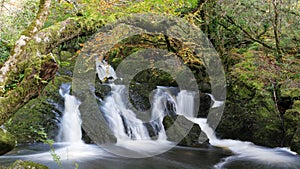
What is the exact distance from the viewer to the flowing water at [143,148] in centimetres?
594

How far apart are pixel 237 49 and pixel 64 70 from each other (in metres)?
6.99

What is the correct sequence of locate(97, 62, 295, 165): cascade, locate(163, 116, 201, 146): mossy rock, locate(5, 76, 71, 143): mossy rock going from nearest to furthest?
locate(5, 76, 71, 143): mossy rock < locate(97, 62, 295, 165): cascade < locate(163, 116, 201, 146): mossy rock

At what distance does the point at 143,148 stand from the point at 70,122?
227cm

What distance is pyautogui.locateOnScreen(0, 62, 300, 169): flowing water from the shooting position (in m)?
5.94

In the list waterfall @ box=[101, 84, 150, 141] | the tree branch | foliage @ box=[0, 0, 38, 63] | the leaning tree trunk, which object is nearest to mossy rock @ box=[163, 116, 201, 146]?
waterfall @ box=[101, 84, 150, 141]

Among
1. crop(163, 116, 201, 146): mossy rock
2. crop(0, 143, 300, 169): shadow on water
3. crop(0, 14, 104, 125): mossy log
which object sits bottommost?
crop(0, 143, 300, 169): shadow on water

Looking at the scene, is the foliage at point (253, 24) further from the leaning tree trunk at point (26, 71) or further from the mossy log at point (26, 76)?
the mossy log at point (26, 76)

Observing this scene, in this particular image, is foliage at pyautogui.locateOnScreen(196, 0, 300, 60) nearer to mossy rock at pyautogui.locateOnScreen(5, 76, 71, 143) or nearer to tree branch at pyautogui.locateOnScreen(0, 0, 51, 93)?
tree branch at pyautogui.locateOnScreen(0, 0, 51, 93)

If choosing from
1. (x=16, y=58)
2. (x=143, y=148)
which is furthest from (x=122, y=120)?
(x=16, y=58)

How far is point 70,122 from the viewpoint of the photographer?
7645 millimetres

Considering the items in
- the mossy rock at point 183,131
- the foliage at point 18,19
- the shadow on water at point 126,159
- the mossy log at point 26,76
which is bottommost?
the shadow on water at point 126,159

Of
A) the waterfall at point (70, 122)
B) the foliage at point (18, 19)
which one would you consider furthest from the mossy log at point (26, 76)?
the waterfall at point (70, 122)

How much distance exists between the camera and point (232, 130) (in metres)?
8.40

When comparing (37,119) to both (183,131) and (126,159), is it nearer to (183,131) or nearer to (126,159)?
(126,159)
